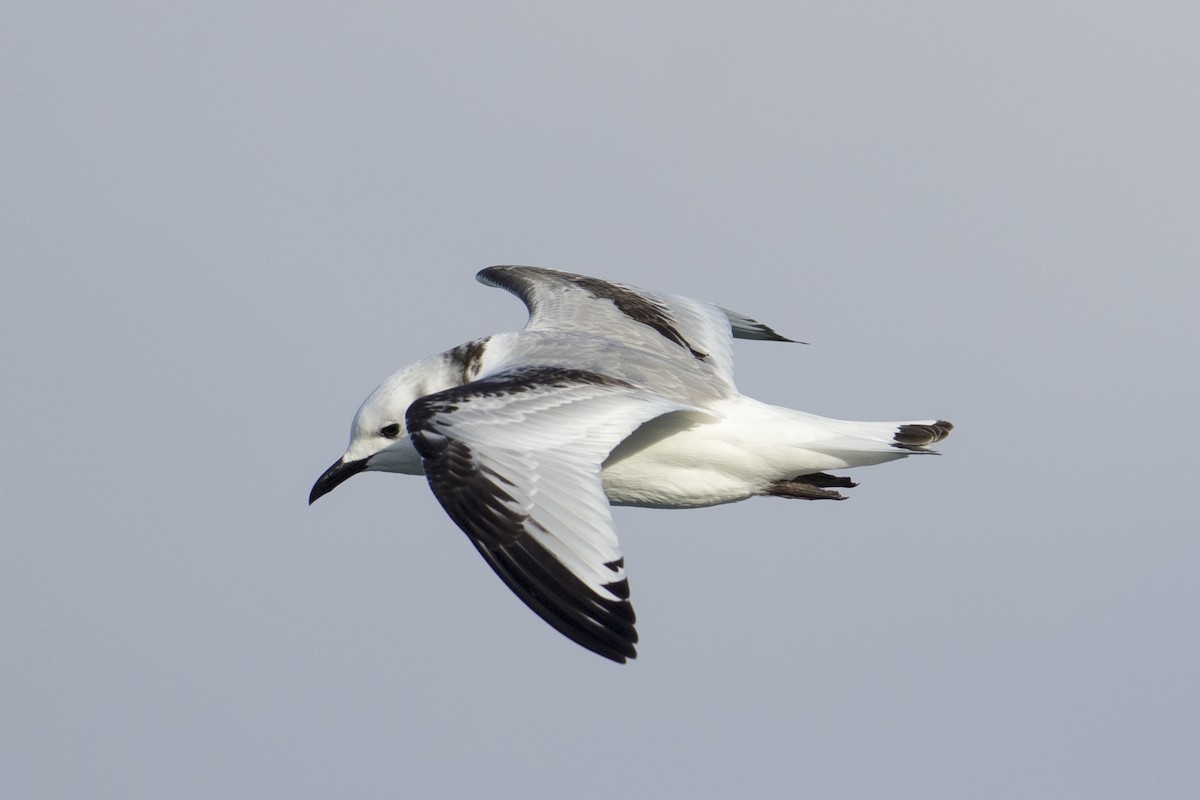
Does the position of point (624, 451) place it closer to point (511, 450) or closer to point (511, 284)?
point (511, 450)

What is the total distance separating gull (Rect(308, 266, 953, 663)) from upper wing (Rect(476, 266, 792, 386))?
0.03 meters

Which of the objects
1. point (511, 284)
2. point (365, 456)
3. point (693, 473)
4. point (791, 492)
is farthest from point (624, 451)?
point (511, 284)

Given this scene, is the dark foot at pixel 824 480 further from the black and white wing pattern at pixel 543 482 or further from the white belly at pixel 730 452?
the black and white wing pattern at pixel 543 482

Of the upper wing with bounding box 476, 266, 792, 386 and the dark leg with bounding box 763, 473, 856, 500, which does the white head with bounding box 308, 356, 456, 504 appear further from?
the dark leg with bounding box 763, 473, 856, 500

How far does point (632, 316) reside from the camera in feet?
44.9

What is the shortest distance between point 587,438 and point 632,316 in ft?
13.7

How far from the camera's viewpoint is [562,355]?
1153cm

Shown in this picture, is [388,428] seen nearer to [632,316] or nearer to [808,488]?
[632,316]

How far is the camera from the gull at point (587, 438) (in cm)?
886

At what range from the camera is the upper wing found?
1318 centimetres

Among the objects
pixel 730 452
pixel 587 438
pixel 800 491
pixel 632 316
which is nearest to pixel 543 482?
pixel 587 438

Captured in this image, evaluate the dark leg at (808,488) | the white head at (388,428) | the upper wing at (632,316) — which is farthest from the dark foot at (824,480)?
the white head at (388,428)

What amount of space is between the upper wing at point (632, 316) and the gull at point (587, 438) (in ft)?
0.08

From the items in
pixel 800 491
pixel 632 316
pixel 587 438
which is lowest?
pixel 800 491
